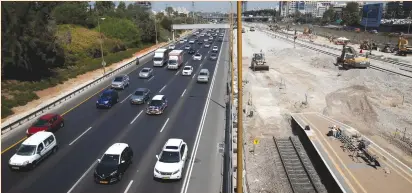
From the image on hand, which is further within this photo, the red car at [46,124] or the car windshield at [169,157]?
the red car at [46,124]

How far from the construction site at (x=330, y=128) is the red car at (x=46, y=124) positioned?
1689 centimetres

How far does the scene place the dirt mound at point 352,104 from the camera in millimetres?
39531

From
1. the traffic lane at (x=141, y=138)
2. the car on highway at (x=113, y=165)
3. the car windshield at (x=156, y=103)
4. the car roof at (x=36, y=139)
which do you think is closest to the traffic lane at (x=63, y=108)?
the car roof at (x=36, y=139)

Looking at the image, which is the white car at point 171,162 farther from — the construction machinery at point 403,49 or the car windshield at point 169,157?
the construction machinery at point 403,49

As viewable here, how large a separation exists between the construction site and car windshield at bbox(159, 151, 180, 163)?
5396 millimetres

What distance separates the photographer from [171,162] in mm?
22078

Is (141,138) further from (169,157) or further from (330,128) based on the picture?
(330,128)

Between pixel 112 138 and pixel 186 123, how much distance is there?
7205 mm

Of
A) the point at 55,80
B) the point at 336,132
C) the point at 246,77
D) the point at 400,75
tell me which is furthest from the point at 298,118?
the point at 55,80

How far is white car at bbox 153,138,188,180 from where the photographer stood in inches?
839

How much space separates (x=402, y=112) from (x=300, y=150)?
18.4m

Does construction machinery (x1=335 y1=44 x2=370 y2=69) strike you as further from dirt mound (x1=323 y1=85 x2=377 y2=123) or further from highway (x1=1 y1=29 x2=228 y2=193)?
highway (x1=1 y1=29 x2=228 y2=193)

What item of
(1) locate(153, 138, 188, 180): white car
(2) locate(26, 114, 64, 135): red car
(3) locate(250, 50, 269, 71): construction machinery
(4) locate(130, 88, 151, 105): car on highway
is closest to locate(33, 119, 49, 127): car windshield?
(2) locate(26, 114, 64, 135): red car

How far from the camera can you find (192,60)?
247 ft
